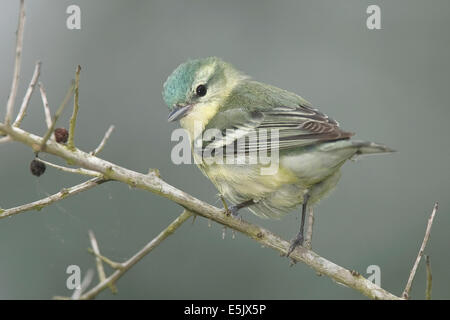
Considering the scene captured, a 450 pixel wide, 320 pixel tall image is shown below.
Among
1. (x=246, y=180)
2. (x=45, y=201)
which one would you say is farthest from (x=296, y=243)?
(x=45, y=201)

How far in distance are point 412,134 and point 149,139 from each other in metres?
2.88

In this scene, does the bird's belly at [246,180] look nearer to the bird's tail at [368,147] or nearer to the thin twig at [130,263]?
the bird's tail at [368,147]

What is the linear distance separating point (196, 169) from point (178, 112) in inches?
63.9

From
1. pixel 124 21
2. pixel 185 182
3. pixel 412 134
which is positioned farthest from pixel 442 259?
pixel 124 21

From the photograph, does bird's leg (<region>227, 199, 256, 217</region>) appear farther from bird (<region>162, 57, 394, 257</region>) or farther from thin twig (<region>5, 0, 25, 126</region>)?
thin twig (<region>5, 0, 25, 126</region>)

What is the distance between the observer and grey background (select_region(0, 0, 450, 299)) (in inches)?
203

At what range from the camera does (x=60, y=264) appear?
499 cm

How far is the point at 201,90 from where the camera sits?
4.47 meters

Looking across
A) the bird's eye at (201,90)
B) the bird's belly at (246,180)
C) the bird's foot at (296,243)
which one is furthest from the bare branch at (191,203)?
the bird's eye at (201,90)

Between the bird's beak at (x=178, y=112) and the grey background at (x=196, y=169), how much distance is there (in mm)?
780

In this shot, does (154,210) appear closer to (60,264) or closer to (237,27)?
(60,264)

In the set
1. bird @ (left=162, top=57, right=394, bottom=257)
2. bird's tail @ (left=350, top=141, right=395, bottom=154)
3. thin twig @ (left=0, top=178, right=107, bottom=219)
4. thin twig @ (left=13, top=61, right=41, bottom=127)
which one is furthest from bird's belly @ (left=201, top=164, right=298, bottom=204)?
thin twig @ (left=13, top=61, right=41, bottom=127)

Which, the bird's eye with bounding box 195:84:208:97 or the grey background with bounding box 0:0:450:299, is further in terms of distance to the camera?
the grey background with bounding box 0:0:450:299

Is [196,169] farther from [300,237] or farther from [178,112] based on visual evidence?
[300,237]
